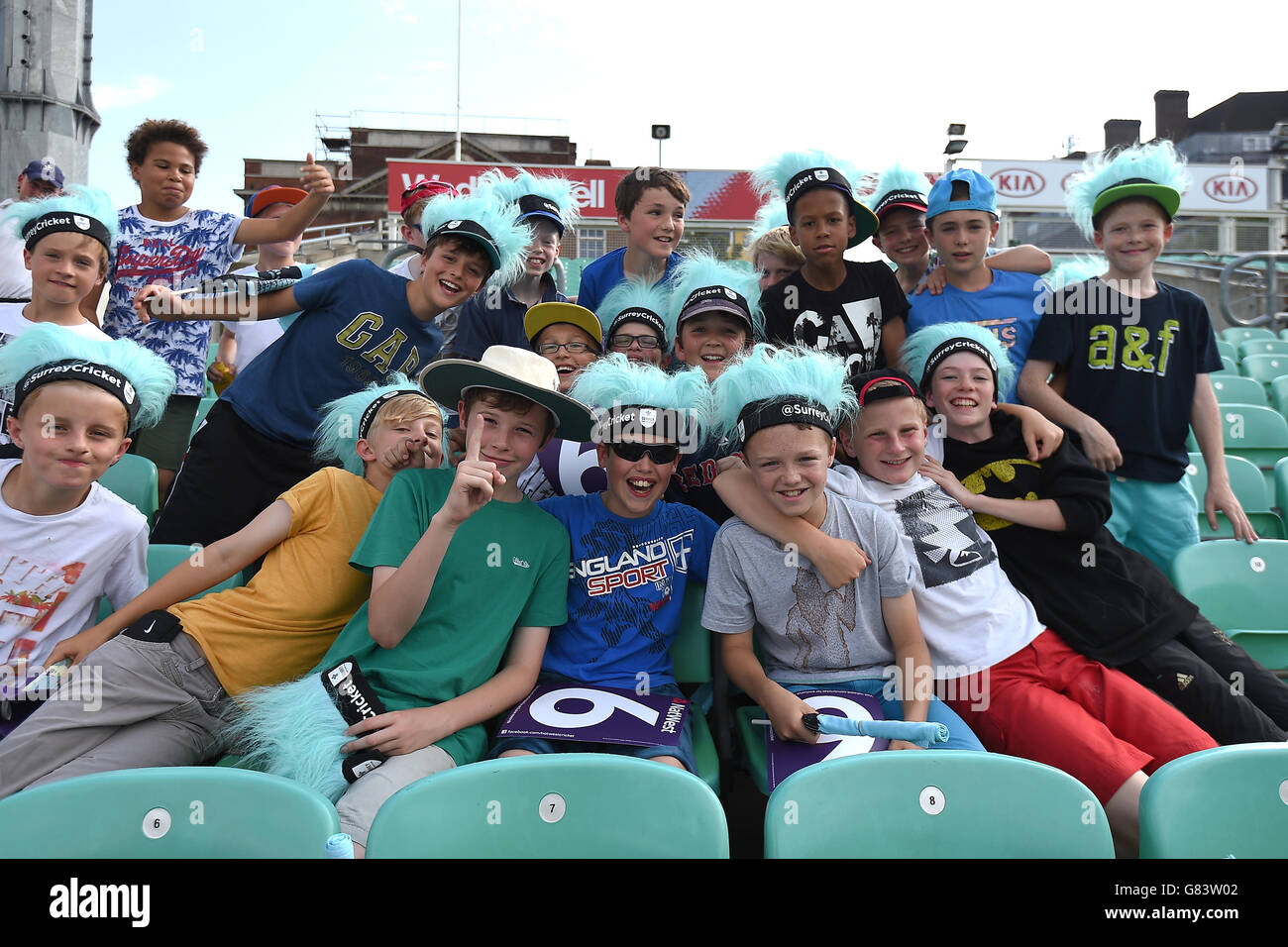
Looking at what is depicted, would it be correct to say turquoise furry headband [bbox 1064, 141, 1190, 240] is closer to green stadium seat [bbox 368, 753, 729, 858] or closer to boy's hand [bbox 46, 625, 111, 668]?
green stadium seat [bbox 368, 753, 729, 858]

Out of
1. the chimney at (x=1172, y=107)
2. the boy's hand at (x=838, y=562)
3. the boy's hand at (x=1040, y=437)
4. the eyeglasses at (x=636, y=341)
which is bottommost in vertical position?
the boy's hand at (x=838, y=562)

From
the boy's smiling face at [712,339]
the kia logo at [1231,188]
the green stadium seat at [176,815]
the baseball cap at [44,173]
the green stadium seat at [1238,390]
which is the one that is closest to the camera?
the green stadium seat at [176,815]

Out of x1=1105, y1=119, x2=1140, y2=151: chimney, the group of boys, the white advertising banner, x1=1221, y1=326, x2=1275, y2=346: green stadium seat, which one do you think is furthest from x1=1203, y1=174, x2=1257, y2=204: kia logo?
the group of boys

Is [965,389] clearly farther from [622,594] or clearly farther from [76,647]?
[76,647]

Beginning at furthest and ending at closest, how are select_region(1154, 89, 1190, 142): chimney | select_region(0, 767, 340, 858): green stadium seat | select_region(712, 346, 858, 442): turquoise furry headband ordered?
select_region(1154, 89, 1190, 142): chimney, select_region(712, 346, 858, 442): turquoise furry headband, select_region(0, 767, 340, 858): green stadium seat

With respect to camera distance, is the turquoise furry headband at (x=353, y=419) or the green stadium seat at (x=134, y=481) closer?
the turquoise furry headband at (x=353, y=419)

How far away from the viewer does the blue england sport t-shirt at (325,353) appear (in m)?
2.92

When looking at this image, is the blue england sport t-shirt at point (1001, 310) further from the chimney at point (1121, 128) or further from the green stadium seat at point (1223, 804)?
the chimney at point (1121, 128)

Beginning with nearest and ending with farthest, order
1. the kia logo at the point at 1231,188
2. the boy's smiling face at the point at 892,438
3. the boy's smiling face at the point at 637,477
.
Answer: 1. the boy's smiling face at the point at 637,477
2. the boy's smiling face at the point at 892,438
3. the kia logo at the point at 1231,188

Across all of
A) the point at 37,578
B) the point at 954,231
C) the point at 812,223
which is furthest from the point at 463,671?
the point at 954,231

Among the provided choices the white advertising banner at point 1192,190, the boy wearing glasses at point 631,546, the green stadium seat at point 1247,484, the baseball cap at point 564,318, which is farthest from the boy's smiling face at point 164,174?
the white advertising banner at point 1192,190

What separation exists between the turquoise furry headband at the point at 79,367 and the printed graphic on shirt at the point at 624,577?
1410 millimetres

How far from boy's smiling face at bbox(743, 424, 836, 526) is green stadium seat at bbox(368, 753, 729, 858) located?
957mm

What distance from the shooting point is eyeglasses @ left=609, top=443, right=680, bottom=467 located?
7.52ft
